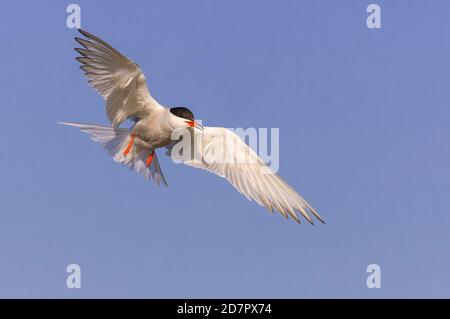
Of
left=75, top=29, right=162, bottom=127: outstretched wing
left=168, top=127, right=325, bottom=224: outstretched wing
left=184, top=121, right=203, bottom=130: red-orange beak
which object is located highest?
left=75, top=29, right=162, bottom=127: outstretched wing

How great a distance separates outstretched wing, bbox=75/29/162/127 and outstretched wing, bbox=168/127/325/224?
970 millimetres

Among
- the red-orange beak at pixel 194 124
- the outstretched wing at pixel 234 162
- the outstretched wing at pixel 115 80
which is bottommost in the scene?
the outstretched wing at pixel 234 162

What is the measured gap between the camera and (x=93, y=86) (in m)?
8.83

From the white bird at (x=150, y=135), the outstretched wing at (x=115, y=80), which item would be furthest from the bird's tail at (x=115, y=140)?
the outstretched wing at (x=115, y=80)

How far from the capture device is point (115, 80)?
8859 mm

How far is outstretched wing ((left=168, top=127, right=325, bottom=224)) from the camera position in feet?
30.5

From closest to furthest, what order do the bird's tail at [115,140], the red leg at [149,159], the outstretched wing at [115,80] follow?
the outstretched wing at [115,80]
the bird's tail at [115,140]
the red leg at [149,159]

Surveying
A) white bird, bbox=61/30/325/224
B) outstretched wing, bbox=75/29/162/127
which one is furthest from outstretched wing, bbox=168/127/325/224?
outstretched wing, bbox=75/29/162/127

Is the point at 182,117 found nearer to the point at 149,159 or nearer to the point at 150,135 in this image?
the point at 150,135

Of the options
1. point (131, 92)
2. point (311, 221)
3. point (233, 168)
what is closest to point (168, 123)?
point (131, 92)

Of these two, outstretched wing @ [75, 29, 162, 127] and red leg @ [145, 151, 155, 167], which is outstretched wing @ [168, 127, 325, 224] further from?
outstretched wing @ [75, 29, 162, 127]

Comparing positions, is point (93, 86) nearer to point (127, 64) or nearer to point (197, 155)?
point (127, 64)

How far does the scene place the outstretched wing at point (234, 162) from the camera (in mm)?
9297

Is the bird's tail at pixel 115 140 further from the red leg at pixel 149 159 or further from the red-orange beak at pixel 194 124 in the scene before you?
the red-orange beak at pixel 194 124
